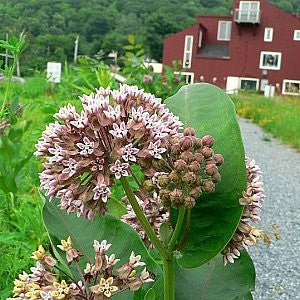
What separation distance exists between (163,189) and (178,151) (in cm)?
4

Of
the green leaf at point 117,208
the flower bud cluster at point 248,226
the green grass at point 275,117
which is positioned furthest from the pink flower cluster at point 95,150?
the green grass at point 275,117

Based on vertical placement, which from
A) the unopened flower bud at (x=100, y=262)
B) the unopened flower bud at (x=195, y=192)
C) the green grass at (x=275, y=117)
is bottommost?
the green grass at (x=275, y=117)

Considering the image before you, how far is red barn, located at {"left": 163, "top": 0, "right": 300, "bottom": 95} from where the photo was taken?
22.7 metres

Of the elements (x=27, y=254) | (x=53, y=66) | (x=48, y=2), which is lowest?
(x=27, y=254)

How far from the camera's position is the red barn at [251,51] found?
22703mm

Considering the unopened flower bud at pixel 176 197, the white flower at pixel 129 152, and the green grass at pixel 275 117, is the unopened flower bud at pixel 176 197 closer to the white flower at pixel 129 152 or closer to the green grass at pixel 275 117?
the white flower at pixel 129 152

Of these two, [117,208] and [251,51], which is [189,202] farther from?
[251,51]

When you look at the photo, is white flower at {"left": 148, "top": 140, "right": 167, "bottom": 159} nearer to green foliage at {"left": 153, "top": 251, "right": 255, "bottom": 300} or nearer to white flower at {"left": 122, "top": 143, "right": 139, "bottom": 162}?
white flower at {"left": 122, "top": 143, "right": 139, "bottom": 162}

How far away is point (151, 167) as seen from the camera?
0.60m

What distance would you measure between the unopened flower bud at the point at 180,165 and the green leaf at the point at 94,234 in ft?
0.62

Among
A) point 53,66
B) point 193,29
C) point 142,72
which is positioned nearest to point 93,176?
point 142,72

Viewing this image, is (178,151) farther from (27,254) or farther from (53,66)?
(53,66)

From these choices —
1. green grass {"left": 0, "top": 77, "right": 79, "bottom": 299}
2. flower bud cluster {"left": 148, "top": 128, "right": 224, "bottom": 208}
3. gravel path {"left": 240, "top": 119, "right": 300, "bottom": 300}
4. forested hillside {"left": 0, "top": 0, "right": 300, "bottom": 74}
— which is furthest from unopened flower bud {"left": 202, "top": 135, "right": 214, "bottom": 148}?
gravel path {"left": 240, "top": 119, "right": 300, "bottom": 300}

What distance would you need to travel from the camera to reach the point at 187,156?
576 mm
